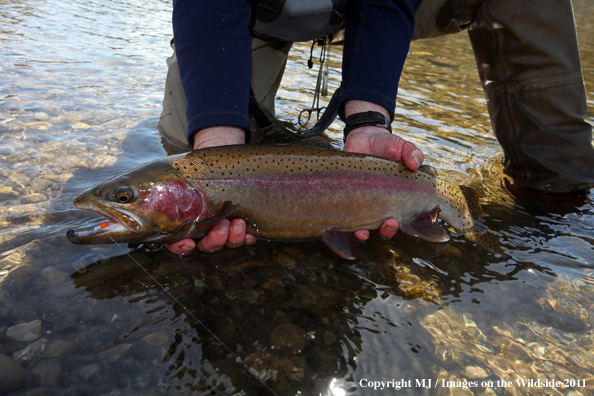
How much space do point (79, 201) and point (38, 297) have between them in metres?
0.53

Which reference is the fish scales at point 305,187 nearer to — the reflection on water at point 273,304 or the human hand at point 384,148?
the human hand at point 384,148

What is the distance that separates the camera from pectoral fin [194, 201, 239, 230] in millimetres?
2240

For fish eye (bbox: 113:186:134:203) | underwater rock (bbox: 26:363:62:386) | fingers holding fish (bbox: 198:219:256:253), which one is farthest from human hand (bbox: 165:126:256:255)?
underwater rock (bbox: 26:363:62:386)

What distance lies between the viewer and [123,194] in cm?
208

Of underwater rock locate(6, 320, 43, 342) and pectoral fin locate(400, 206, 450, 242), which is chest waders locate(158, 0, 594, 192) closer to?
pectoral fin locate(400, 206, 450, 242)

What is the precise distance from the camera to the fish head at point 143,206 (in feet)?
6.79

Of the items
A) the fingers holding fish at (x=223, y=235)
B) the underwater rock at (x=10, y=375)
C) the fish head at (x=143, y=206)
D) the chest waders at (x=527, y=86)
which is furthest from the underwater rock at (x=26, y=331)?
the chest waders at (x=527, y=86)

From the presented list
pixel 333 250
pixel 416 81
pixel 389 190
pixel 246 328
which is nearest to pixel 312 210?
pixel 333 250

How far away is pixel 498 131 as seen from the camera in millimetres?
3836

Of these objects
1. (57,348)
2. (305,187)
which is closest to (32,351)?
(57,348)

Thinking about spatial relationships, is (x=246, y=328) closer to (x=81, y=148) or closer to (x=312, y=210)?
(x=312, y=210)

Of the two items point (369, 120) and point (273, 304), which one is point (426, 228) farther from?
point (273, 304)

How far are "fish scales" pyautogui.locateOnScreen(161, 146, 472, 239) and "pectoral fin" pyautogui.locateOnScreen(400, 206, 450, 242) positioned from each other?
57mm

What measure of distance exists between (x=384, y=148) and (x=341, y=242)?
85cm
